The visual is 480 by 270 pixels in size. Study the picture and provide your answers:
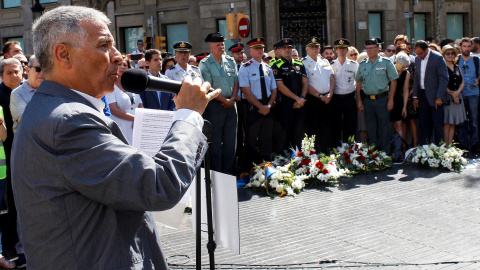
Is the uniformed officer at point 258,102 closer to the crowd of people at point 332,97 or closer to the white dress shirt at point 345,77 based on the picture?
the crowd of people at point 332,97

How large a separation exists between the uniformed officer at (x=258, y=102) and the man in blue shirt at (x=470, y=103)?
446 cm

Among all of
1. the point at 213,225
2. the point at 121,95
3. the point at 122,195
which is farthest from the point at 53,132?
the point at 121,95

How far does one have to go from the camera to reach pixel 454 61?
1166 cm

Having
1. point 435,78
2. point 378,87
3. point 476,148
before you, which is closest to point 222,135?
point 378,87

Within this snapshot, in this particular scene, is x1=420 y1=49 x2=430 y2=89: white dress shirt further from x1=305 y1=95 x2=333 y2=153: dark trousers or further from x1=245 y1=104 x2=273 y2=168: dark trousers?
x1=245 y1=104 x2=273 y2=168: dark trousers

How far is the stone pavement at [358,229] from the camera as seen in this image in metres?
5.32

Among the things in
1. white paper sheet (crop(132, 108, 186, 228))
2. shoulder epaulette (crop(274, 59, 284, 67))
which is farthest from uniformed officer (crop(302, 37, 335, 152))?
white paper sheet (crop(132, 108, 186, 228))

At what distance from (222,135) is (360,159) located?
2.44 meters

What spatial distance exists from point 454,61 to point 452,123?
1.35m

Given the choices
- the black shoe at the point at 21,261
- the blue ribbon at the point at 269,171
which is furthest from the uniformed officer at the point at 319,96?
the black shoe at the point at 21,261

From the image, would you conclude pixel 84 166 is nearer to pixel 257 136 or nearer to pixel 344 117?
pixel 257 136

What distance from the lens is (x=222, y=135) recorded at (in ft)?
31.8

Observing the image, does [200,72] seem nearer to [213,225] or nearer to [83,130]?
[213,225]

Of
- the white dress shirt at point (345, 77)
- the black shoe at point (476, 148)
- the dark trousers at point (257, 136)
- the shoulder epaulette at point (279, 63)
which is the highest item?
the shoulder epaulette at point (279, 63)
